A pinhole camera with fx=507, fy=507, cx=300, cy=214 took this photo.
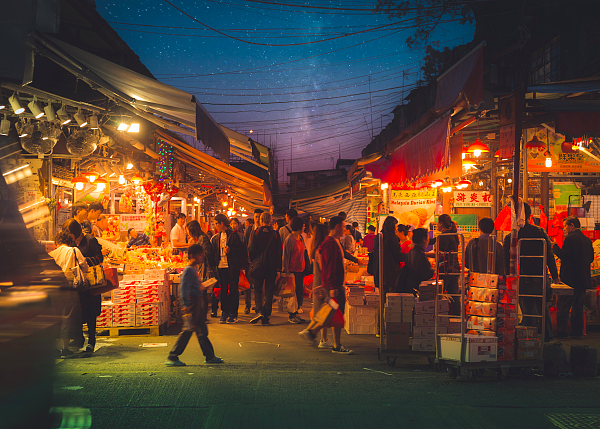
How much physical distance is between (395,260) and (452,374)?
2659 millimetres

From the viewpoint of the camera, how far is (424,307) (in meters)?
7.18

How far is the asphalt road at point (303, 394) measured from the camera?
4684 millimetres

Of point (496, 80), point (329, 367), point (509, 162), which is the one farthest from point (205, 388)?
point (496, 80)

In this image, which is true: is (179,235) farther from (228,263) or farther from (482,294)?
(482,294)

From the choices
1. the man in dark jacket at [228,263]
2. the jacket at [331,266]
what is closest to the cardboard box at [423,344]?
the jacket at [331,266]

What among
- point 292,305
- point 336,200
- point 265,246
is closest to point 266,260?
A: point 265,246

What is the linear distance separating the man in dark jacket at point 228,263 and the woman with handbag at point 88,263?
2782 mm

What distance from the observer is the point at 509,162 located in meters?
13.2

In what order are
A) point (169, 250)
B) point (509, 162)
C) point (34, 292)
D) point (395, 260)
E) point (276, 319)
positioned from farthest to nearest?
point (509, 162)
point (169, 250)
point (276, 319)
point (395, 260)
point (34, 292)

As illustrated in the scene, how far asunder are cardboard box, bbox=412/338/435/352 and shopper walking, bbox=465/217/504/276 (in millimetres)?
1492

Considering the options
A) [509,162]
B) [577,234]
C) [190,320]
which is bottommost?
[190,320]

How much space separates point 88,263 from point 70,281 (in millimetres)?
597

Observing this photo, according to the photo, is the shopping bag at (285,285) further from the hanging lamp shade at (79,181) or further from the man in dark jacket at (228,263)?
the hanging lamp shade at (79,181)

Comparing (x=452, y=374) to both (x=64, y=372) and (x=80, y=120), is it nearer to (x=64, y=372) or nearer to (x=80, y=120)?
(x=64, y=372)
